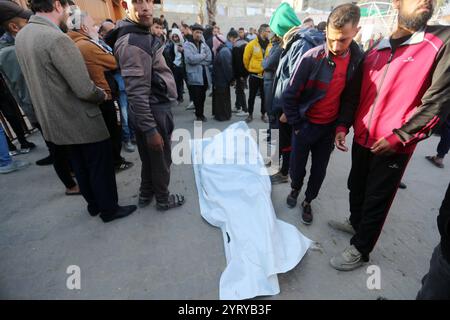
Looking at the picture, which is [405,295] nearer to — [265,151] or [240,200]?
[240,200]

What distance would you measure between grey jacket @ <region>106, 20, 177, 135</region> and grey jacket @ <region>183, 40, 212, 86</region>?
3.06 m

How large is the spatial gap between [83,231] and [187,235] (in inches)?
41.8

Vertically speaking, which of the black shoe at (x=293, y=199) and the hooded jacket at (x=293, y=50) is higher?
the hooded jacket at (x=293, y=50)

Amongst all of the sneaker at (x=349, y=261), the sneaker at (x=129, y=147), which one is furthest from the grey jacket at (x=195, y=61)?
the sneaker at (x=349, y=261)

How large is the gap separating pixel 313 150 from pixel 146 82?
172 cm

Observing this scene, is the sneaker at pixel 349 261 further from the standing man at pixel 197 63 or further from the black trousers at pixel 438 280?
the standing man at pixel 197 63

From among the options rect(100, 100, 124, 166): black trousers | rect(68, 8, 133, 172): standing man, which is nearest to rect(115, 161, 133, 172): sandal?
rect(100, 100, 124, 166): black trousers

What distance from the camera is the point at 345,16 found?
67.4 inches

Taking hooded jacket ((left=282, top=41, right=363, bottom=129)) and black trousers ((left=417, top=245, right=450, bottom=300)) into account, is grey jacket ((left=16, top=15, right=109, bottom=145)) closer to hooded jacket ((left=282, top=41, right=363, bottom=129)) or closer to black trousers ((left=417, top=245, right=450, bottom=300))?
hooded jacket ((left=282, top=41, right=363, bottom=129))

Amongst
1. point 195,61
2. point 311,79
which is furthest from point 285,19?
point 195,61

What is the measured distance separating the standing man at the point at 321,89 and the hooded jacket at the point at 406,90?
0.21 meters

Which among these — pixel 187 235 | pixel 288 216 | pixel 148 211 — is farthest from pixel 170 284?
pixel 288 216

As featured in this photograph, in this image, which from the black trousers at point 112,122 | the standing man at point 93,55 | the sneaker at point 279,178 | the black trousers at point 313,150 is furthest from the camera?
the sneaker at point 279,178

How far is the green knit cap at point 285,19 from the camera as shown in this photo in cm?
275
